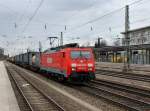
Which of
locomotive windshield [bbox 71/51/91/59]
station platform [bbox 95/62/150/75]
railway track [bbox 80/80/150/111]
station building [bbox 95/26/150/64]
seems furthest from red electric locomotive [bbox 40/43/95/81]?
station building [bbox 95/26/150/64]

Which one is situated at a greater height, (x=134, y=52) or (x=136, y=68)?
(x=134, y=52)

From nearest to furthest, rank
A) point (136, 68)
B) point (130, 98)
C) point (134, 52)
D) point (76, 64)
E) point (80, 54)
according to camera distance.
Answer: point (130, 98)
point (76, 64)
point (80, 54)
point (136, 68)
point (134, 52)

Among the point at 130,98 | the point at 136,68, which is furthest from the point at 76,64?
the point at 136,68

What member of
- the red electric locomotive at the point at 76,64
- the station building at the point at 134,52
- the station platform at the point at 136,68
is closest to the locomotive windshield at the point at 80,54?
the red electric locomotive at the point at 76,64

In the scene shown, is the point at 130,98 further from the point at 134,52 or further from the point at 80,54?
→ the point at 134,52

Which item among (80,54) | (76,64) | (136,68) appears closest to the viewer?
(76,64)

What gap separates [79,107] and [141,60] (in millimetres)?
51839

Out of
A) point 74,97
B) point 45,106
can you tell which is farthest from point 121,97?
point 45,106

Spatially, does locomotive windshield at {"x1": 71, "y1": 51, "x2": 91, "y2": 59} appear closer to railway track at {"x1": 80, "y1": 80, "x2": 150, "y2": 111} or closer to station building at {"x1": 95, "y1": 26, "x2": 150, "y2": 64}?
railway track at {"x1": 80, "y1": 80, "x2": 150, "y2": 111}

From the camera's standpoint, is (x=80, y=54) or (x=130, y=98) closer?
(x=130, y=98)

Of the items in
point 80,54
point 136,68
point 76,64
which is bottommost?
point 136,68

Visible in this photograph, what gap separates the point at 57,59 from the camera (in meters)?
27.5

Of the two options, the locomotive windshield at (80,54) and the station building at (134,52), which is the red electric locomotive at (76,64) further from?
the station building at (134,52)

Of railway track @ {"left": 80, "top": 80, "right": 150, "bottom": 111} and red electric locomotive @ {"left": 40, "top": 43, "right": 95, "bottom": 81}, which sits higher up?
red electric locomotive @ {"left": 40, "top": 43, "right": 95, "bottom": 81}
